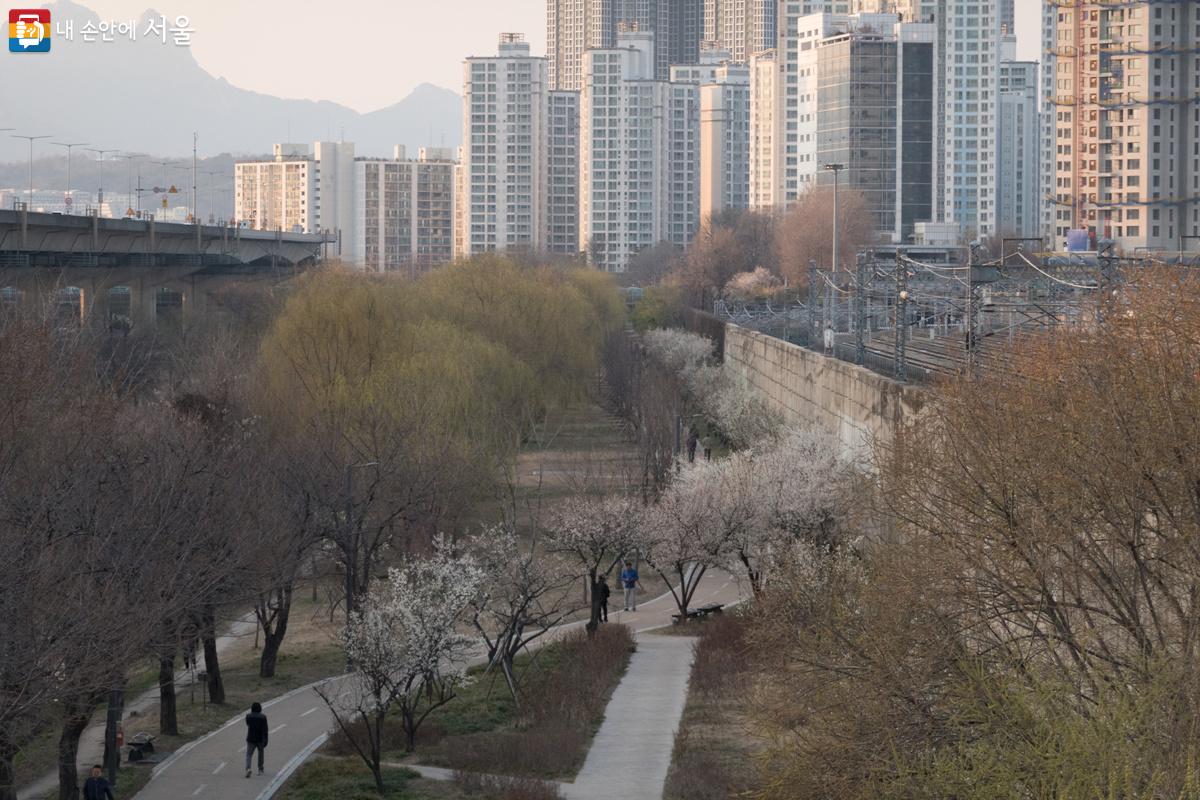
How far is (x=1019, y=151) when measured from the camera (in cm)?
18600

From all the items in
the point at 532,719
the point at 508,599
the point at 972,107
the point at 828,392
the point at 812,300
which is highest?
the point at 972,107

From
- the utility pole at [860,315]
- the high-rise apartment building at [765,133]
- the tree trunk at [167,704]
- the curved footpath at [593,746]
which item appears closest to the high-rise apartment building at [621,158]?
the high-rise apartment building at [765,133]

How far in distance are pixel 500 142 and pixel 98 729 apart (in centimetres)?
16247

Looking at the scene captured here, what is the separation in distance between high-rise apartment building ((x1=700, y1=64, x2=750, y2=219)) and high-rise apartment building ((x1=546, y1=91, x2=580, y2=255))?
46.9ft

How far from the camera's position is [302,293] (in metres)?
47.5

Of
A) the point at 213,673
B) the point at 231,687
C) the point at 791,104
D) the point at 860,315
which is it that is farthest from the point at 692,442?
the point at 791,104

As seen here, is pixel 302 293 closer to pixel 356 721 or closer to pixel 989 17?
pixel 356 721

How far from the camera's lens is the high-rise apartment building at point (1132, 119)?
99.8 metres

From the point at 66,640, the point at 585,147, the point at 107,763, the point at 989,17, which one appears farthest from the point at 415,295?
the point at 585,147

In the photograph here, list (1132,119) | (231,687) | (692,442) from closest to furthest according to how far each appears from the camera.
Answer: (231,687)
(692,442)
(1132,119)

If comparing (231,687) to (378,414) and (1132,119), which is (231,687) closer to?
(378,414)

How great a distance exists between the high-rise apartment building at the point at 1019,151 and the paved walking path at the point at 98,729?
14886 cm

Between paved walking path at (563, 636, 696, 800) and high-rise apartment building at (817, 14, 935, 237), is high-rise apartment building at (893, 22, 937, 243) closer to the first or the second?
high-rise apartment building at (817, 14, 935, 237)

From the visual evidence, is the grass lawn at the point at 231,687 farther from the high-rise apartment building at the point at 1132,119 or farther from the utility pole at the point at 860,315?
the high-rise apartment building at the point at 1132,119
